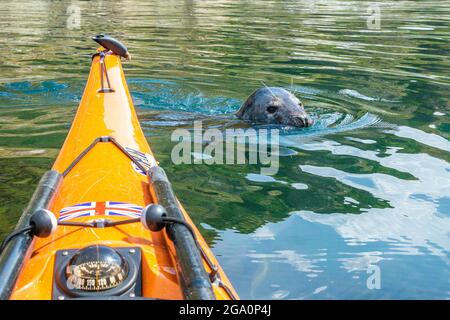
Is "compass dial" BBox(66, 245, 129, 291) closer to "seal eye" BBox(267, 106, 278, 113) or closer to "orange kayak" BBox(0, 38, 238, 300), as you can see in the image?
"orange kayak" BBox(0, 38, 238, 300)

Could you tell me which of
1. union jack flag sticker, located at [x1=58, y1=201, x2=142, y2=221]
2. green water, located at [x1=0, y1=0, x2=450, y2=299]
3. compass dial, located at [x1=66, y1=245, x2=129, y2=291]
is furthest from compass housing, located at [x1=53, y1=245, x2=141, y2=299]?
green water, located at [x1=0, y1=0, x2=450, y2=299]

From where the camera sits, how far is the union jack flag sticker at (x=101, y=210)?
3590 mm

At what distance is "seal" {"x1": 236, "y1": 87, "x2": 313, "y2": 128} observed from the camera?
7738 millimetres

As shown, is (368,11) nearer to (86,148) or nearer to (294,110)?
(294,110)

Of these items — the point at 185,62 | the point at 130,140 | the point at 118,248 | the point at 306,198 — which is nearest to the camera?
the point at 118,248

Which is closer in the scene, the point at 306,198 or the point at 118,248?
the point at 118,248

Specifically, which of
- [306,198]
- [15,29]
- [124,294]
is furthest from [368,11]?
[124,294]

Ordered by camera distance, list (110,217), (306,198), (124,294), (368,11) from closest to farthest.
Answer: (124,294)
(110,217)
(306,198)
(368,11)

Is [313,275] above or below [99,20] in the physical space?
below

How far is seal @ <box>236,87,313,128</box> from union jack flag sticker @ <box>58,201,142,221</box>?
4222 mm

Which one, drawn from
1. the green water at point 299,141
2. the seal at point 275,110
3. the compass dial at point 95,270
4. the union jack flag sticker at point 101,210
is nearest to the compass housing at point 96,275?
the compass dial at point 95,270

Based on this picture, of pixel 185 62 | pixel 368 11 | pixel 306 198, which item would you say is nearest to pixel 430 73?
pixel 185 62

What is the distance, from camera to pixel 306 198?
18.2 feet

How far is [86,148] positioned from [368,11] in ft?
64.7
